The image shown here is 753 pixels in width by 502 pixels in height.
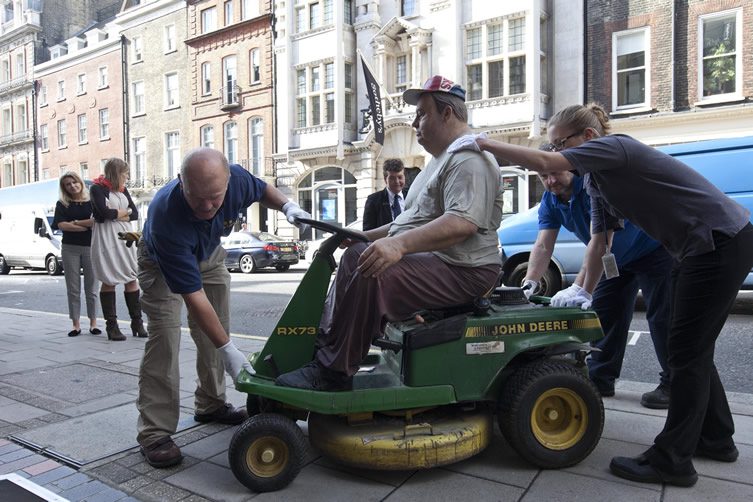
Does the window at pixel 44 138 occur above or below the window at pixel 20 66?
below

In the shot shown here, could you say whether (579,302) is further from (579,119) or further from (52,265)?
(52,265)

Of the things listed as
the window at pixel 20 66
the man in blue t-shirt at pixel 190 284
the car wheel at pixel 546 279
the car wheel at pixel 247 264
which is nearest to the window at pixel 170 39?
the window at pixel 20 66

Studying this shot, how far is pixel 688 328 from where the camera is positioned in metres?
2.67

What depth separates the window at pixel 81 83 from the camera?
36.6 m

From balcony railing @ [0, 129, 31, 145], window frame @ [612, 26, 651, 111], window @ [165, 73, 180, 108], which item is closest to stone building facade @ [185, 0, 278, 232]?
window @ [165, 73, 180, 108]

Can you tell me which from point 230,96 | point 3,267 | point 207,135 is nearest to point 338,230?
point 3,267

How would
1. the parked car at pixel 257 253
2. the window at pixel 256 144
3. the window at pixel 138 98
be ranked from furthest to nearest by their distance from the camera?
the window at pixel 138 98
the window at pixel 256 144
the parked car at pixel 257 253

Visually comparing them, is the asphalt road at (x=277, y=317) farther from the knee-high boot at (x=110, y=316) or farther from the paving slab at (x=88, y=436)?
the paving slab at (x=88, y=436)

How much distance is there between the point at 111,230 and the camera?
641 cm

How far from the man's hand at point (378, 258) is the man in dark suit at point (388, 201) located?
11.7ft

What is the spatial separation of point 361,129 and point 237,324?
16.5 m

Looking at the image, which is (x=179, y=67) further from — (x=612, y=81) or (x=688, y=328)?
(x=688, y=328)

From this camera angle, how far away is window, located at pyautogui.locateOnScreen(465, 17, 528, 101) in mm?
18859

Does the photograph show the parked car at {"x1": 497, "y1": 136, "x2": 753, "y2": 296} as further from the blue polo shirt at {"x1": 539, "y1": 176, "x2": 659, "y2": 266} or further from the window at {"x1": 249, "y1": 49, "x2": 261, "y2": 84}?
the window at {"x1": 249, "y1": 49, "x2": 261, "y2": 84}
